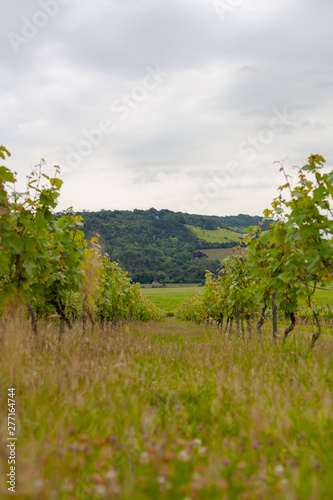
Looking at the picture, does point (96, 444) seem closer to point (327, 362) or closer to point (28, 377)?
point (28, 377)

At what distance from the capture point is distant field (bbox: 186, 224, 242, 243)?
159500 millimetres

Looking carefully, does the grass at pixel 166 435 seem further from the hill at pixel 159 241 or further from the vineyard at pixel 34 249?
the hill at pixel 159 241

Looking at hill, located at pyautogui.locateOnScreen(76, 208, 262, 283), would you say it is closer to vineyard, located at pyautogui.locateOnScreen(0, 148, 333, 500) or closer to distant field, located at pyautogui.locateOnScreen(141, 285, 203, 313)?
distant field, located at pyautogui.locateOnScreen(141, 285, 203, 313)

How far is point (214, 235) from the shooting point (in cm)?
16475

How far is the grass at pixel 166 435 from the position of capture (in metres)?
1.79

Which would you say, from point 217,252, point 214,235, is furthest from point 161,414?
point 214,235

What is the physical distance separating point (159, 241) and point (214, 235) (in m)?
34.8

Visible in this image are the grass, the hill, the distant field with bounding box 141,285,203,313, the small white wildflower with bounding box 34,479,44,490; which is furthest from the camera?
the hill

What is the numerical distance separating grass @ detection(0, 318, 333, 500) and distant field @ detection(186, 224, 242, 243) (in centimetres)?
15363

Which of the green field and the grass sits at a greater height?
the grass

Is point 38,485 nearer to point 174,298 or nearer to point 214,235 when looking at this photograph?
point 174,298

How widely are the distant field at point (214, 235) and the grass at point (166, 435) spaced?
153635mm

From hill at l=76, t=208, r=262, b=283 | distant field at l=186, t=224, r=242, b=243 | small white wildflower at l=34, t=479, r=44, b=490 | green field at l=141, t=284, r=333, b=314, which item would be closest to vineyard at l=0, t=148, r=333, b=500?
small white wildflower at l=34, t=479, r=44, b=490

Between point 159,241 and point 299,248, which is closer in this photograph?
point 299,248
